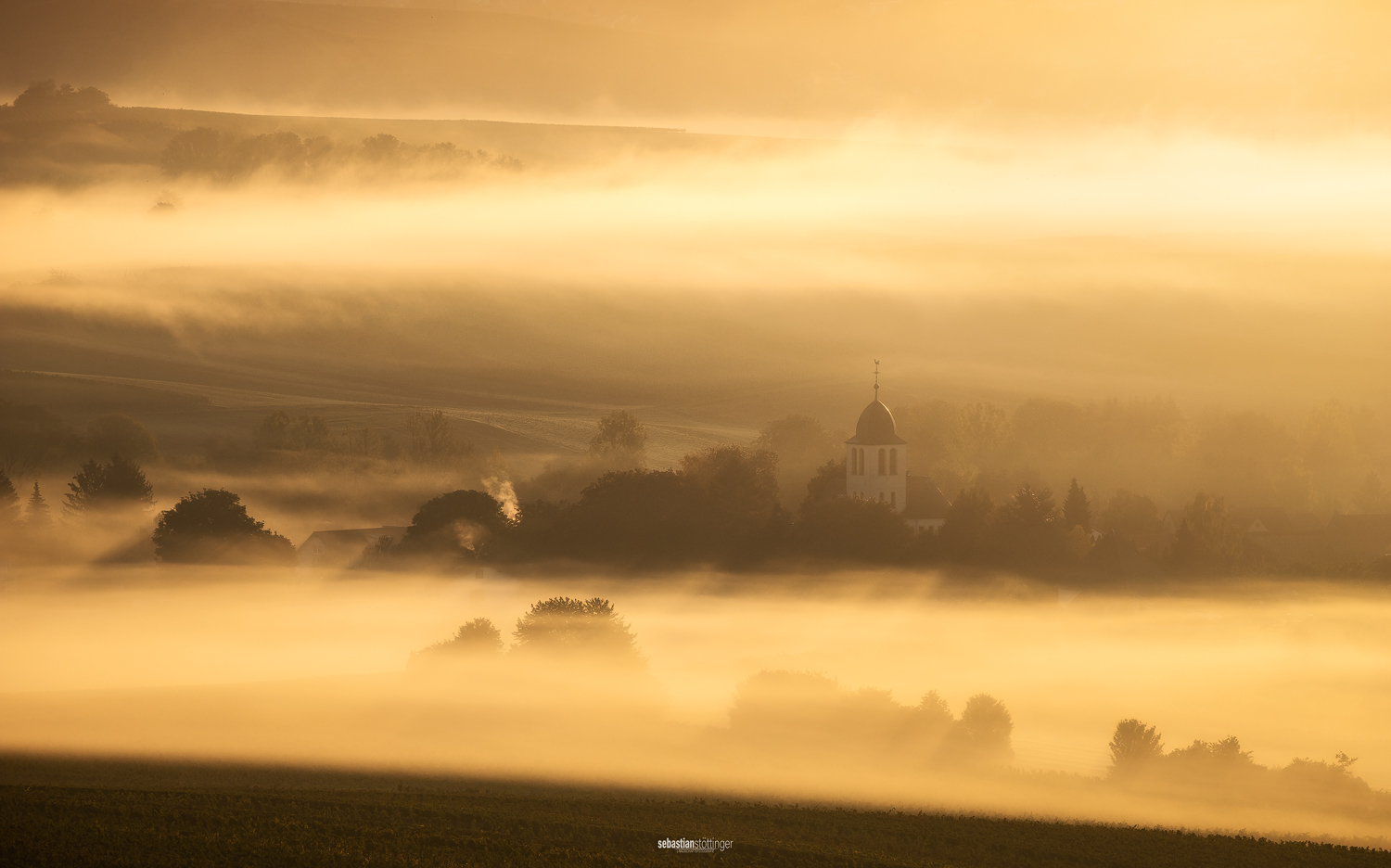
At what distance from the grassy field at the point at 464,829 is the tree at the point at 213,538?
207ft

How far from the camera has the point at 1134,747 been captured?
79.2 meters

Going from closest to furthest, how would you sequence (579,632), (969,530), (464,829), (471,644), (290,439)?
(464,829), (579,632), (471,644), (969,530), (290,439)

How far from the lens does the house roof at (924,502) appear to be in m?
120

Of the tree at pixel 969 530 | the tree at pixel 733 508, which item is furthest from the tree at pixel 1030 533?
the tree at pixel 733 508

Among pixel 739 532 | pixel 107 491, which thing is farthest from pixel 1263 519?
pixel 107 491

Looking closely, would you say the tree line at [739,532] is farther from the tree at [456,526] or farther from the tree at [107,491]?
the tree at [107,491]

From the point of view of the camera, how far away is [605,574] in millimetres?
103438

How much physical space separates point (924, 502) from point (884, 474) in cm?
442

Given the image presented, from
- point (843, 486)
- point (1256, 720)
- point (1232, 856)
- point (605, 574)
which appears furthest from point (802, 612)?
point (1232, 856)

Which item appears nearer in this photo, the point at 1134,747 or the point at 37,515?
the point at 1134,747

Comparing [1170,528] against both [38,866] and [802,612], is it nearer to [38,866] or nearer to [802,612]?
[802,612]

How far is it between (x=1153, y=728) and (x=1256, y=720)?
10.8m

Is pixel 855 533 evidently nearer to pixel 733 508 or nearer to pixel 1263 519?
pixel 733 508

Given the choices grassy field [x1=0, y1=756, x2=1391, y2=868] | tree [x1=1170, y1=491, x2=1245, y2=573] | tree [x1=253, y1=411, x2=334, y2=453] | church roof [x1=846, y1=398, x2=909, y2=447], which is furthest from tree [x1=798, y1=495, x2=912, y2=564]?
tree [x1=253, y1=411, x2=334, y2=453]
